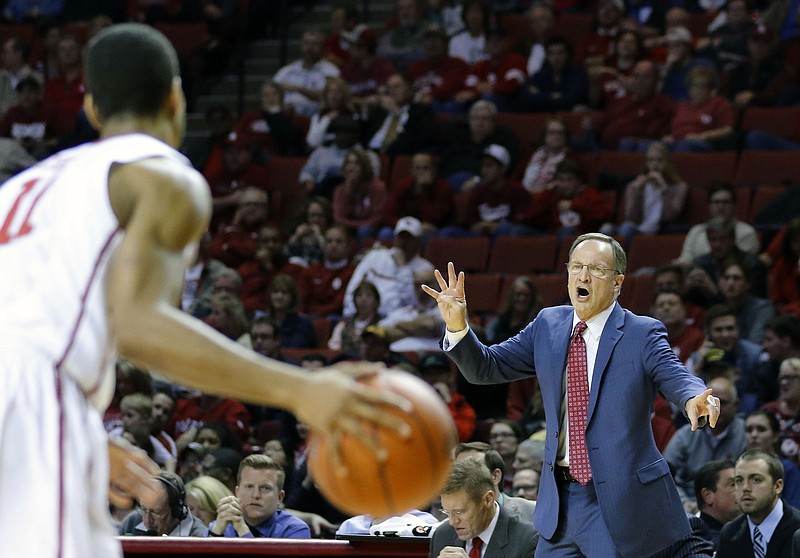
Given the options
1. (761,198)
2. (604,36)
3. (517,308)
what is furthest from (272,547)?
(604,36)

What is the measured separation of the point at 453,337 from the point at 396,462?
2.83 metres

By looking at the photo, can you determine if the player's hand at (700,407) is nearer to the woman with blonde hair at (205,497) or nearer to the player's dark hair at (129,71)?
the player's dark hair at (129,71)

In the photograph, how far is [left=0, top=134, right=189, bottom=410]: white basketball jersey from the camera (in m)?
2.49

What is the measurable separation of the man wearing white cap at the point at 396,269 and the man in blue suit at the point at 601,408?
5542 mm

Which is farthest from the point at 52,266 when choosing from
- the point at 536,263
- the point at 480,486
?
the point at 536,263

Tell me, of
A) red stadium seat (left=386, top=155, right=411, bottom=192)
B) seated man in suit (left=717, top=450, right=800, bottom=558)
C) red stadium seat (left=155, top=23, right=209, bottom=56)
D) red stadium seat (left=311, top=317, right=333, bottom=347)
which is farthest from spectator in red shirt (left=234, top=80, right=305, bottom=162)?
A: seated man in suit (left=717, top=450, right=800, bottom=558)

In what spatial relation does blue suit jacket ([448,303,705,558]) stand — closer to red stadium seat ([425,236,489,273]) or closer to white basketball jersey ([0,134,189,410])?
white basketball jersey ([0,134,189,410])

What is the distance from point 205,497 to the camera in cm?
782

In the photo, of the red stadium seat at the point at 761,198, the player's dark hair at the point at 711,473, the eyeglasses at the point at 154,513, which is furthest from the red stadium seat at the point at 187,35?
the player's dark hair at the point at 711,473

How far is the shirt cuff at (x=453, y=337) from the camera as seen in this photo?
5.34 meters

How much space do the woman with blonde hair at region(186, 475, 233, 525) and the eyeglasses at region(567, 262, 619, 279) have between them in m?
3.25

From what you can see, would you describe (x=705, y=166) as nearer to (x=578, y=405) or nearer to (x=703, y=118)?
(x=703, y=118)

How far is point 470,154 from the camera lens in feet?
41.2

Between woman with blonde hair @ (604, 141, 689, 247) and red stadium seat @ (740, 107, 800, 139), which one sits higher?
red stadium seat @ (740, 107, 800, 139)
